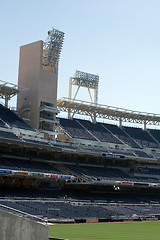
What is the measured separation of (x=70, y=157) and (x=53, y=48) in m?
15.1

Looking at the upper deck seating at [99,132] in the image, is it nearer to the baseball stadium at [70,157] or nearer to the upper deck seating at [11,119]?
the baseball stadium at [70,157]

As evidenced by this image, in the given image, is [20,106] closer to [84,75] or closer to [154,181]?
[84,75]

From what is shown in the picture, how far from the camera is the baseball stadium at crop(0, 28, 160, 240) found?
130 ft

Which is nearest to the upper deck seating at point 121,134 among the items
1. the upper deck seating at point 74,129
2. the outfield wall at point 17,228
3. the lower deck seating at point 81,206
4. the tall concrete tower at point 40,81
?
the upper deck seating at point 74,129

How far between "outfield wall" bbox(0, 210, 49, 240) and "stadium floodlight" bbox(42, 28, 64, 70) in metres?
42.5

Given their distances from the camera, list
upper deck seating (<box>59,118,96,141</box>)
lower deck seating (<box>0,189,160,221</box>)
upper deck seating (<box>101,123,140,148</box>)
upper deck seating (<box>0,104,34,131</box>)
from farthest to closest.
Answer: upper deck seating (<box>101,123,140,148</box>) → upper deck seating (<box>59,118,96,141</box>) → upper deck seating (<box>0,104,34,131</box>) → lower deck seating (<box>0,189,160,221</box>)

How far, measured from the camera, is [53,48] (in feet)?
171

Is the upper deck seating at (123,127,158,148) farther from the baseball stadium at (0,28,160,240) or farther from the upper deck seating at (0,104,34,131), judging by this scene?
the upper deck seating at (0,104,34,131)

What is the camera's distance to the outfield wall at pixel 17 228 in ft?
34.6

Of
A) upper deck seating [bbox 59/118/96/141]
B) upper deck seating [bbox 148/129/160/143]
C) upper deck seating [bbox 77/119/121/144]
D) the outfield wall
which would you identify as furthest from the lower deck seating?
the outfield wall

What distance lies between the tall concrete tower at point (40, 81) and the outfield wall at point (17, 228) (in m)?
38.7

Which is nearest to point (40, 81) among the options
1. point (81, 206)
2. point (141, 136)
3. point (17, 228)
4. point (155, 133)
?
point (81, 206)

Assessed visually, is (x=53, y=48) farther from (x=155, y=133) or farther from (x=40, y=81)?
(x=155, y=133)

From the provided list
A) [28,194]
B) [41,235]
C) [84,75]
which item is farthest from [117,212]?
[41,235]
